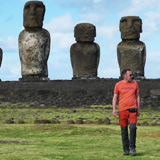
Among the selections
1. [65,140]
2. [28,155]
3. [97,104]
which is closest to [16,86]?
[97,104]

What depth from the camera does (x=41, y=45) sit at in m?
21.7

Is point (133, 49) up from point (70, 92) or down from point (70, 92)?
up

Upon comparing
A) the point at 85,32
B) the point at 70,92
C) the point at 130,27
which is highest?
the point at 130,27

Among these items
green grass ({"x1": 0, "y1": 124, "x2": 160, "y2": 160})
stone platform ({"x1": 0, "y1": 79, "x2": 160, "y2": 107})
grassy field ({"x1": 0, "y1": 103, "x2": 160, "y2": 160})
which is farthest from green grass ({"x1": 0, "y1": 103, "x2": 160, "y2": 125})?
green grass ({"x1": 0, "y1": 124, "x2": 160, "y2": 160})

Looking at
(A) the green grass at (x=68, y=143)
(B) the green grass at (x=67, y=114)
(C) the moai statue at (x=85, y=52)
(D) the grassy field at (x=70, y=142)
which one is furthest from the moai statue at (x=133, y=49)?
(A) the green grass at (x=68, y=143)

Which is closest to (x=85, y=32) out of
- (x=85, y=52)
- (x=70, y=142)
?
(x=85, y=52)

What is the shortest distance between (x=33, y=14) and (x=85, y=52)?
10.1ft

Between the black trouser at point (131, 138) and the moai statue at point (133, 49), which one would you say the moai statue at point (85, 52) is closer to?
the moai statue at point (133, 49)

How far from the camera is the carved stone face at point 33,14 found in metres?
21.2

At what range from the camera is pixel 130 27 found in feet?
72.3

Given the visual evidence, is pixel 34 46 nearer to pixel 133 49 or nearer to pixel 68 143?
pixel 133 49

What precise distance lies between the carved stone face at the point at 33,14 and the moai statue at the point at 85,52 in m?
1.94

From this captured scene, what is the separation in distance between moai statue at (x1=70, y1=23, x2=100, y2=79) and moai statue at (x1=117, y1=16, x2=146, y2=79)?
4.29 feet

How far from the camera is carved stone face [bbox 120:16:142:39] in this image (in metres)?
22.0
